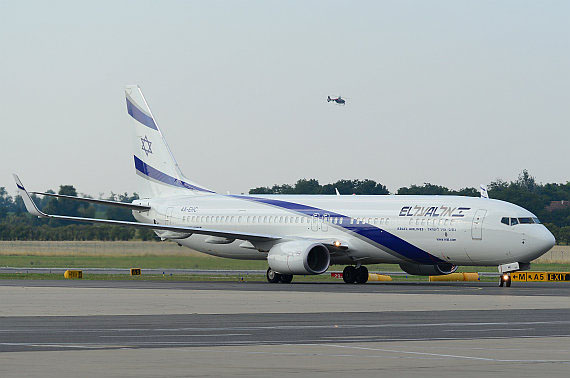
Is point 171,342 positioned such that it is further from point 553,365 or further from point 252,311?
point 252,311

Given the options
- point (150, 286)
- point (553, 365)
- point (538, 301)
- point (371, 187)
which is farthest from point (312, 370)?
point (371, 187)

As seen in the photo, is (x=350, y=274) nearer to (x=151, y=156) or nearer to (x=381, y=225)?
(x=381, y=225)

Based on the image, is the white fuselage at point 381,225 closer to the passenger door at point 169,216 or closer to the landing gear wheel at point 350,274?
the passenger door at point 169,216

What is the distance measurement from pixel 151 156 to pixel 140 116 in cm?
233

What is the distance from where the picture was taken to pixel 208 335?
960 inches

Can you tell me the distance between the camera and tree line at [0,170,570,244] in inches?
4186

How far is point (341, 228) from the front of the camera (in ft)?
182

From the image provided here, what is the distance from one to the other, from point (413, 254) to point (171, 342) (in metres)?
31.6

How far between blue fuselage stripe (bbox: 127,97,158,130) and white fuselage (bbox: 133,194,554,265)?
5.97 meters

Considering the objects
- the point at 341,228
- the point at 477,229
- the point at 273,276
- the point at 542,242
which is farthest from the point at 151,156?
the point at 542,242

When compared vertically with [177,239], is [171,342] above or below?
below

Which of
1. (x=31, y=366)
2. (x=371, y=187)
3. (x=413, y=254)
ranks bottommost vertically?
(x=31, y=366)

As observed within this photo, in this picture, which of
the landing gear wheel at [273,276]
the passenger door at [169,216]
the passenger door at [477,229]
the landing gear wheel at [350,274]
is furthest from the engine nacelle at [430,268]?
the passenger door at [169,216]

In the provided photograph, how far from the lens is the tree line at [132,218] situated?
106312 mm
